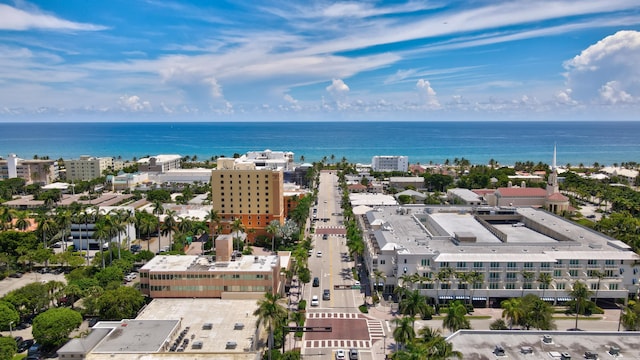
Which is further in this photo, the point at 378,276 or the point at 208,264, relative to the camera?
the point at 378,276

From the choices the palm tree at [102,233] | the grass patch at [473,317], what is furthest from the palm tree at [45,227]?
the grass patch at [473,317]

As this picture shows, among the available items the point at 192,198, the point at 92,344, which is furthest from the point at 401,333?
the point at 192,198

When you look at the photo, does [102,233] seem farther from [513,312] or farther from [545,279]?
[545,279]

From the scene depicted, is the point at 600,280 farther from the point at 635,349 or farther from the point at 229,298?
the point at 229,298

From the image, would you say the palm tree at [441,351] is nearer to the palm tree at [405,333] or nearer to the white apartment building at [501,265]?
the palm tree at [405,333]

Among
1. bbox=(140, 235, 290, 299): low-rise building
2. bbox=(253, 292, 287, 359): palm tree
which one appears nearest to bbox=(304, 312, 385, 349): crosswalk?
bbox=(140, 235, 290, 299): low-rise building

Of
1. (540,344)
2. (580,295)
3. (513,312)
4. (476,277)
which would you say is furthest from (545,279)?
(540,344)

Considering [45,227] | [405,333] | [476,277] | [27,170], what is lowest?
[405,333]
